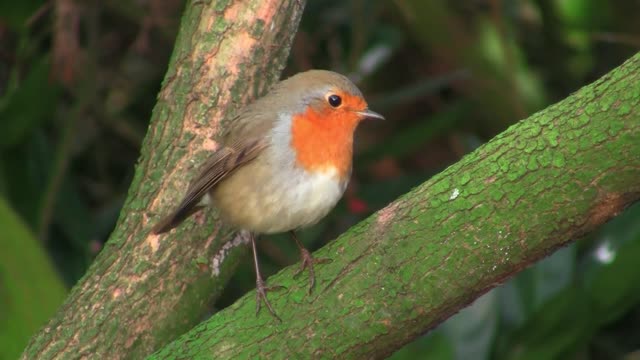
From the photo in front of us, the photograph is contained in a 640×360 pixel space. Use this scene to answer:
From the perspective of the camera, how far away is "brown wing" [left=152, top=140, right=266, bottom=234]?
3.52 metres

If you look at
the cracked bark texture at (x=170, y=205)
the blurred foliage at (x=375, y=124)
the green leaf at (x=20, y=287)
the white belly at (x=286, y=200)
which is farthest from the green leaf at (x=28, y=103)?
the white belly at (x=286, y=200)

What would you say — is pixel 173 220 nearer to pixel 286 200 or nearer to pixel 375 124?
pixel 286 200

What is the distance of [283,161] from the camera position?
11.3 feet

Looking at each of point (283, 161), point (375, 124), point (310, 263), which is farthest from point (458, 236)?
point (375, 124)

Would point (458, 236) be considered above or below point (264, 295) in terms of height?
below

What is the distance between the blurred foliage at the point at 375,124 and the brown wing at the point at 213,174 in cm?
79

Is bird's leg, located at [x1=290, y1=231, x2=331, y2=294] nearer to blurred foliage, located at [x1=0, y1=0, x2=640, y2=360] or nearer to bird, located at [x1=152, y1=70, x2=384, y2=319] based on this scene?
bird, located at [x1=152, y1=70, x2=384, y2=319]

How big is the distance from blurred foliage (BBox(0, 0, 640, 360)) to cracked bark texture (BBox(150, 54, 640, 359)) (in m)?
1.23

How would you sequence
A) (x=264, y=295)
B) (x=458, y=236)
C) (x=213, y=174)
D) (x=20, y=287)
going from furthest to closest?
(x=20, y=287) < (x=213, y=174) < (x=264, y=295) < (x=458, y=236)

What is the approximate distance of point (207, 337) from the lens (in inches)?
125

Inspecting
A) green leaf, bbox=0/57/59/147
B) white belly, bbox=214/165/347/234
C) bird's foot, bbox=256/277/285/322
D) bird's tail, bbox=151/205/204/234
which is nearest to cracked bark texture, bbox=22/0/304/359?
bird's tail, bbox=151/205/204/234

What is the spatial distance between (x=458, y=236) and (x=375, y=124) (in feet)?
10.4

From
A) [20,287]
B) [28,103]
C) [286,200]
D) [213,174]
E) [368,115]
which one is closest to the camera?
[286,200]

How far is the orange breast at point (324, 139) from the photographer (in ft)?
11.4
